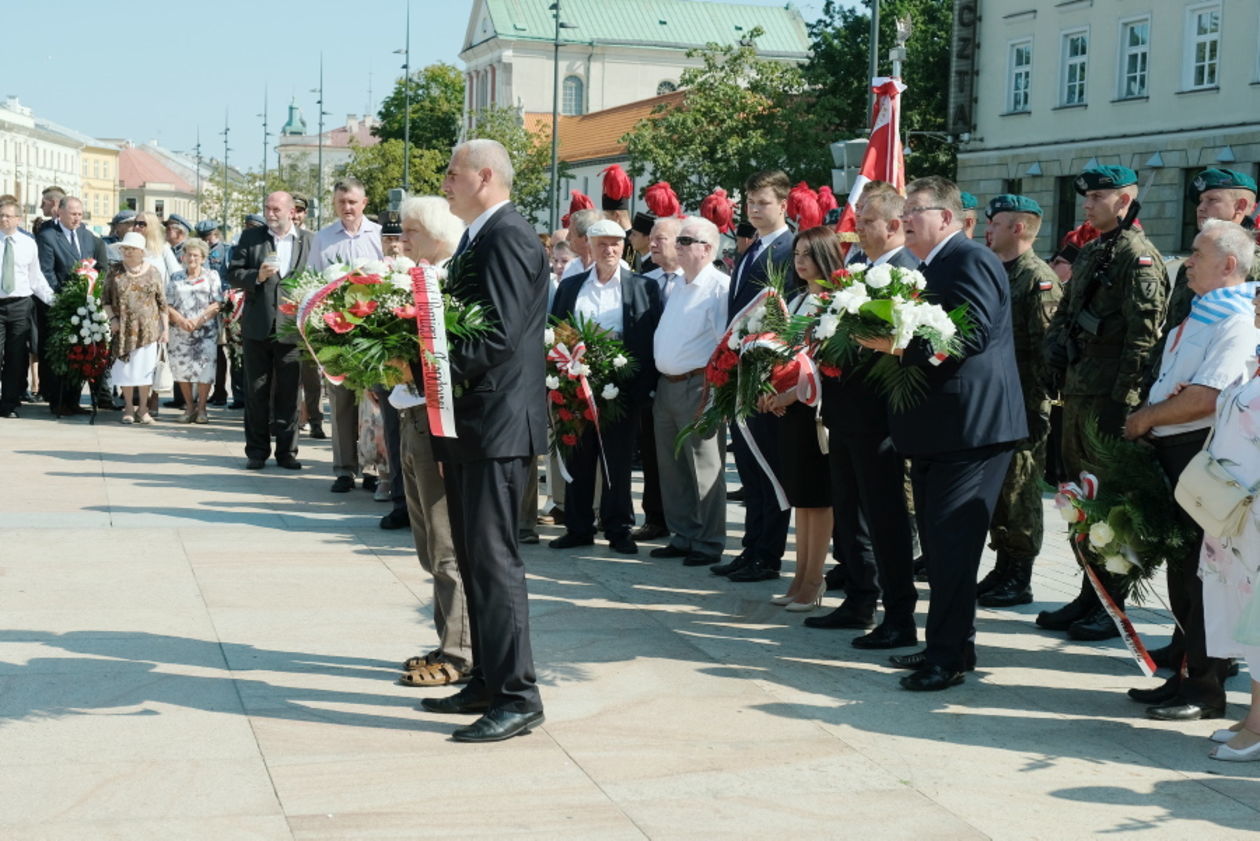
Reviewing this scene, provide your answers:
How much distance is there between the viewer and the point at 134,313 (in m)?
16.2

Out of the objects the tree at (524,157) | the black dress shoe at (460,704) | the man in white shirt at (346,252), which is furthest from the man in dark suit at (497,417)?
the tree at (524,157)

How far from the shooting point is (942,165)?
175ft

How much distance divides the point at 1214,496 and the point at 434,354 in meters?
2.83

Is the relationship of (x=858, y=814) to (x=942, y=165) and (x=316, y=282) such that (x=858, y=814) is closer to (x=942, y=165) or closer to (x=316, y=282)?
(x=316, y=282)

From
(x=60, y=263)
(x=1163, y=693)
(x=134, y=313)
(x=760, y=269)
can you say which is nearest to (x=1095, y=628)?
(x=1163, y=693)

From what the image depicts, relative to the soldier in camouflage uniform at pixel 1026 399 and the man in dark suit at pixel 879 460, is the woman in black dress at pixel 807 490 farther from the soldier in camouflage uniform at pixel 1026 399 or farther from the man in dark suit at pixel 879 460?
the soldier in camouflage uniform at pixel 1026 399

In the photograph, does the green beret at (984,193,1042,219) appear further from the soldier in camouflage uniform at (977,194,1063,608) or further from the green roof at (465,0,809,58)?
the green roof at (465,0,809,58)

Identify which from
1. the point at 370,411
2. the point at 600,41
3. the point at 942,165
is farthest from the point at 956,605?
the point at 600,41

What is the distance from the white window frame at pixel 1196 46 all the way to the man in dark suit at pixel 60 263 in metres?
27.0

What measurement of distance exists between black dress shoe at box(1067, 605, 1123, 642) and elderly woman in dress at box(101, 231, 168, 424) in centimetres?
1104

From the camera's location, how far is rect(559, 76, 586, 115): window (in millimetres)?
113688

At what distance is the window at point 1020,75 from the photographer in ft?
143

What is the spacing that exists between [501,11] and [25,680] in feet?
379

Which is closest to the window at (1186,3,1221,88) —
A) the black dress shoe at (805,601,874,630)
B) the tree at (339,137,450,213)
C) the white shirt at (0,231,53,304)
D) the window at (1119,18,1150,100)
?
the window at (1119,18,1150,100)
